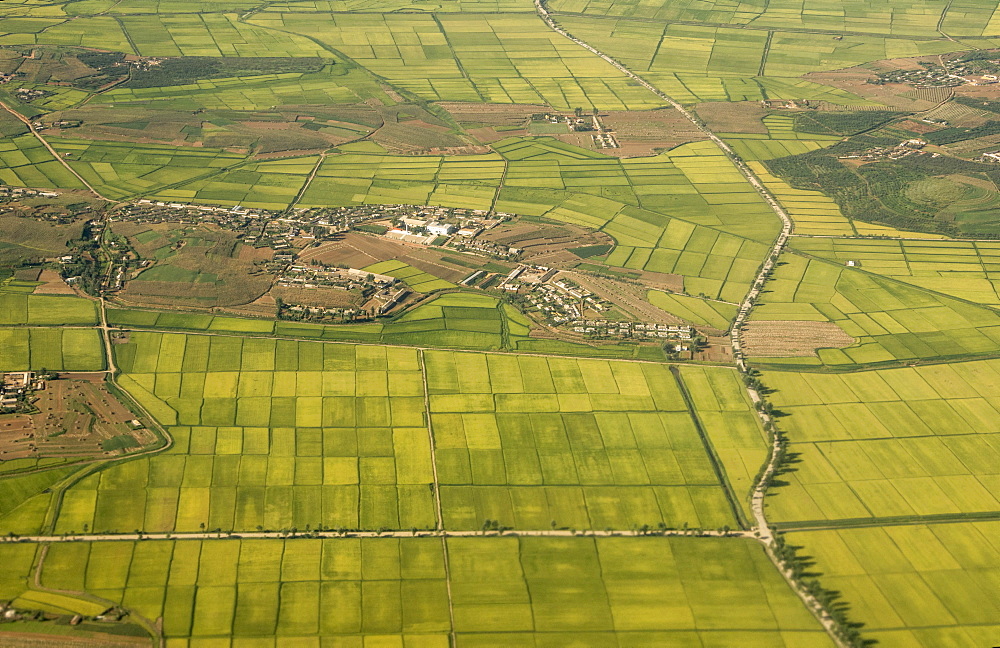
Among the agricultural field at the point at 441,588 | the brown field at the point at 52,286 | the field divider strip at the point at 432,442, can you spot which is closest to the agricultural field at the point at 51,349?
the brown field at the point at 52,286

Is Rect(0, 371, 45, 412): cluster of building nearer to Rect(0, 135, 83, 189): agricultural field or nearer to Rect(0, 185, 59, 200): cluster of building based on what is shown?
Rect(0, 185, 59, 200): cluster of building

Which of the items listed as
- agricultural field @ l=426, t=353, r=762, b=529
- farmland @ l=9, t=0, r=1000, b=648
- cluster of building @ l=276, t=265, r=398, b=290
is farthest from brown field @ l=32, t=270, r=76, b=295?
agricultural field @ l=426, t=353, r=762, b=529

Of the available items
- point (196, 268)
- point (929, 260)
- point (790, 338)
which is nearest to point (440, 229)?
point (196, 268)

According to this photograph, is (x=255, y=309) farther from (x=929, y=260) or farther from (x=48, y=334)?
(x=929, y=260)

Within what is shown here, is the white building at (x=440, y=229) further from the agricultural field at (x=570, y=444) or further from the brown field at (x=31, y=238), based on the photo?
the brown field at (x=31, y=238)

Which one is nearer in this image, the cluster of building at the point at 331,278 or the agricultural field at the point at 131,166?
the cluster of building at the point at 331,278
